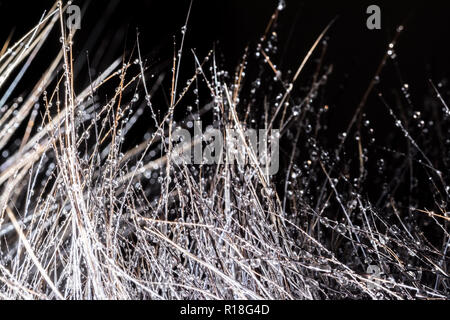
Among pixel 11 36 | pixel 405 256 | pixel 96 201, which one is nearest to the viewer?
pixel 96 201

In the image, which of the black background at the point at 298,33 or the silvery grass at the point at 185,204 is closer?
the silvery grass at the point at 185,204

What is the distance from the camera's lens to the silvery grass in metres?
0.90

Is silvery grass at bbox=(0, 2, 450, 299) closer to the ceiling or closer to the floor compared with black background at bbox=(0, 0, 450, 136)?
closer to the floor

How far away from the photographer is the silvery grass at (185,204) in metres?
0.90

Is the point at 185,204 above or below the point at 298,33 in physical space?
below

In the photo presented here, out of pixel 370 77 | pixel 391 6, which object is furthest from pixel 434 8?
pixel 370 77

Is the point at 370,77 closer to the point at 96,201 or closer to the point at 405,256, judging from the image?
the point at 405,256

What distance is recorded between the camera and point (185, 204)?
3.31 ft

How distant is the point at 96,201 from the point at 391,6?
1077 mm

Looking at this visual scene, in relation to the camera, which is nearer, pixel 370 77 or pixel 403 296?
pixel 403 296

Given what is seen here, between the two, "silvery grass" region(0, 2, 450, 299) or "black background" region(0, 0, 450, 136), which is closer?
"silvery grass" region(0, 2, 450, 299)

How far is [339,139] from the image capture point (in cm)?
172

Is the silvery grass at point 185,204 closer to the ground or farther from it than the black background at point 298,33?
closer to the ground

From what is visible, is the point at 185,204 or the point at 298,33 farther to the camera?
the point at 298,33
